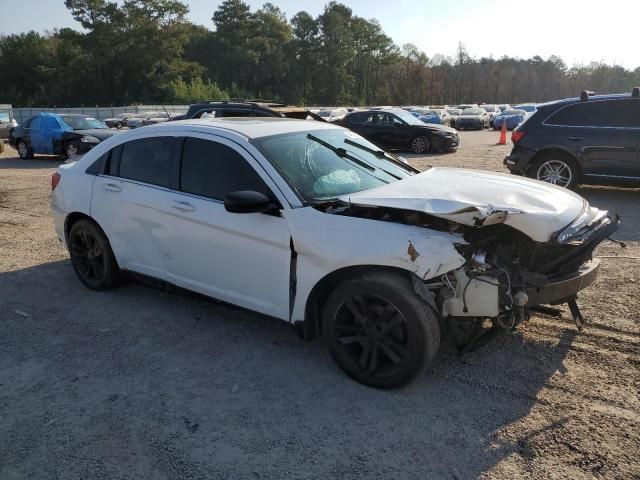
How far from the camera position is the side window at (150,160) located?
14.6 ft

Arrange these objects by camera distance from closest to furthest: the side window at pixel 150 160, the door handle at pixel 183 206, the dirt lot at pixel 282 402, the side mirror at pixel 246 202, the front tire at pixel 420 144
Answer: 1. the dirt lot at pixel 282 402
2. the side mirror at pixel 246 202
3. the door handle at pixel 183 206
4. the side window at pixel 150 160
5. the front tire at pixel 420 144

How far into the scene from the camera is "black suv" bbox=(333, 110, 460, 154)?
1770 centimetres

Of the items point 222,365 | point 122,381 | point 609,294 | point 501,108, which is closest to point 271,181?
point 222,365

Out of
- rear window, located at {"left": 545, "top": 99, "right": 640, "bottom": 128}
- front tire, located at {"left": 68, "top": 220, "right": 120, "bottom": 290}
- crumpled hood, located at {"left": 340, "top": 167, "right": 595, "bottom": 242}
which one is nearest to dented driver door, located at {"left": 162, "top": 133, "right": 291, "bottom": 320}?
crumpled hood, located at {"left": 340, "top": 167, "right": 595, "bottom": 242}

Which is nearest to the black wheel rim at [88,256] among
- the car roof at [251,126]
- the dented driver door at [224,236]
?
the dented driver door at [224,236]

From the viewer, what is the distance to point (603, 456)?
273 centimetres

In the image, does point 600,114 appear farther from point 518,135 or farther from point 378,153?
point 378,153

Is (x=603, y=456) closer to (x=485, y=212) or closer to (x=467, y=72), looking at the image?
(x=485, y=212)

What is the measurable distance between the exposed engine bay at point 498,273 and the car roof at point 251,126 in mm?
1011

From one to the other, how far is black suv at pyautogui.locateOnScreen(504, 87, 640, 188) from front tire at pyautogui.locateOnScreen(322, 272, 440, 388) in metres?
7.19

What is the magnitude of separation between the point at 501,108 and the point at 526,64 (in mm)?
73304

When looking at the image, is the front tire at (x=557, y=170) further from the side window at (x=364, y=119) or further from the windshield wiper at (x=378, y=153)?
the side window at (x=364, y=119)

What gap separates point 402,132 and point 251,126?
46.4 feet

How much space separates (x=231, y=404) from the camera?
3.30 m
